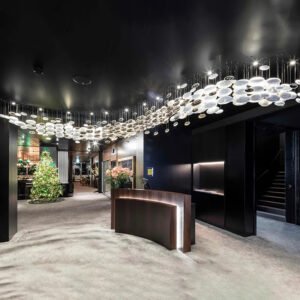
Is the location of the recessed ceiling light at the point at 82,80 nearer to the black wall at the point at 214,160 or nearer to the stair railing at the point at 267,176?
the black wall at the point at 214,160

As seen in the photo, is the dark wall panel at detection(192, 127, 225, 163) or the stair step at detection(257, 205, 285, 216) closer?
the dark wall panel at detection(192, 127, 225, 163)

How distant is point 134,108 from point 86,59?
2.96 m

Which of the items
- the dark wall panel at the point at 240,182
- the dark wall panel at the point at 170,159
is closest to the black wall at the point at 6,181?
the dark wall panel at the point at 170,159

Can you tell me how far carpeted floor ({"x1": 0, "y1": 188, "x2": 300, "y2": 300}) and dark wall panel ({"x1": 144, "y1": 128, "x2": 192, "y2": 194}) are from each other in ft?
9.18

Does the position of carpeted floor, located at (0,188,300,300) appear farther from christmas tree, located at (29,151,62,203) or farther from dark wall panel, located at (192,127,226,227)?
christmas tree, located at (29,151,62,203)

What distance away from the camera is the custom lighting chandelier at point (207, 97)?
3.44 meters

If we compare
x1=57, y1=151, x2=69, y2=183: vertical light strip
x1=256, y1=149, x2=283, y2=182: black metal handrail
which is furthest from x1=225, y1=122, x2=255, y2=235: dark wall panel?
x1=57, y1=151, x2=69, y2=183: vertical light strip

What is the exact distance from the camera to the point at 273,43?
2.94 meters

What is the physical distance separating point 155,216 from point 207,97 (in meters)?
2.66

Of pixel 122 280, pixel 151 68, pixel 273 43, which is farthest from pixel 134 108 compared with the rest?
pixel 122 280

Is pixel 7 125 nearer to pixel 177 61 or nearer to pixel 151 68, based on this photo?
pixel 151 68

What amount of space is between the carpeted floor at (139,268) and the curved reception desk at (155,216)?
20cm

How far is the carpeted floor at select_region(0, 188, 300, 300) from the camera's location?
279 centimetres

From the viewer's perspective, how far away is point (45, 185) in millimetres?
10695
